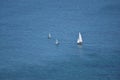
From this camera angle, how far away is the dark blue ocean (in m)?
94.0

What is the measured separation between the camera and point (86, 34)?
132m

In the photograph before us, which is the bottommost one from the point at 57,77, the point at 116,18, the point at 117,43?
the point at 57,77

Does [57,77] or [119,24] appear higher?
[119,24]

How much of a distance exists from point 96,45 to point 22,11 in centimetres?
8206

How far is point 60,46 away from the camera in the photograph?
11712 cm

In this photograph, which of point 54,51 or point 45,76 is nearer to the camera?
point 45,76

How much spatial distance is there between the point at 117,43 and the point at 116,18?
4293 cm

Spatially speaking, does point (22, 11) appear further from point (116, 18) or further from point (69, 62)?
point (69, 62)

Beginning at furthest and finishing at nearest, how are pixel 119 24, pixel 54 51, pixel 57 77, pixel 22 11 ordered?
pixel 22 11 < pixel 119 24 < pixel 54 51 < pixel 57 77

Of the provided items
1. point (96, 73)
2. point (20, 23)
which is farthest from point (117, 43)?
point (20, 23)

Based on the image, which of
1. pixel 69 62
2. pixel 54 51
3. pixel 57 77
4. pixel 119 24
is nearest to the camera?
pixel 57 77

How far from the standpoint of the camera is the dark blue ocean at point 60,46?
94000mm

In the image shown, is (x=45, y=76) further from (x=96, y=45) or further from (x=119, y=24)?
(x=119, y=24)

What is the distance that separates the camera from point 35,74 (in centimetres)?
9331
